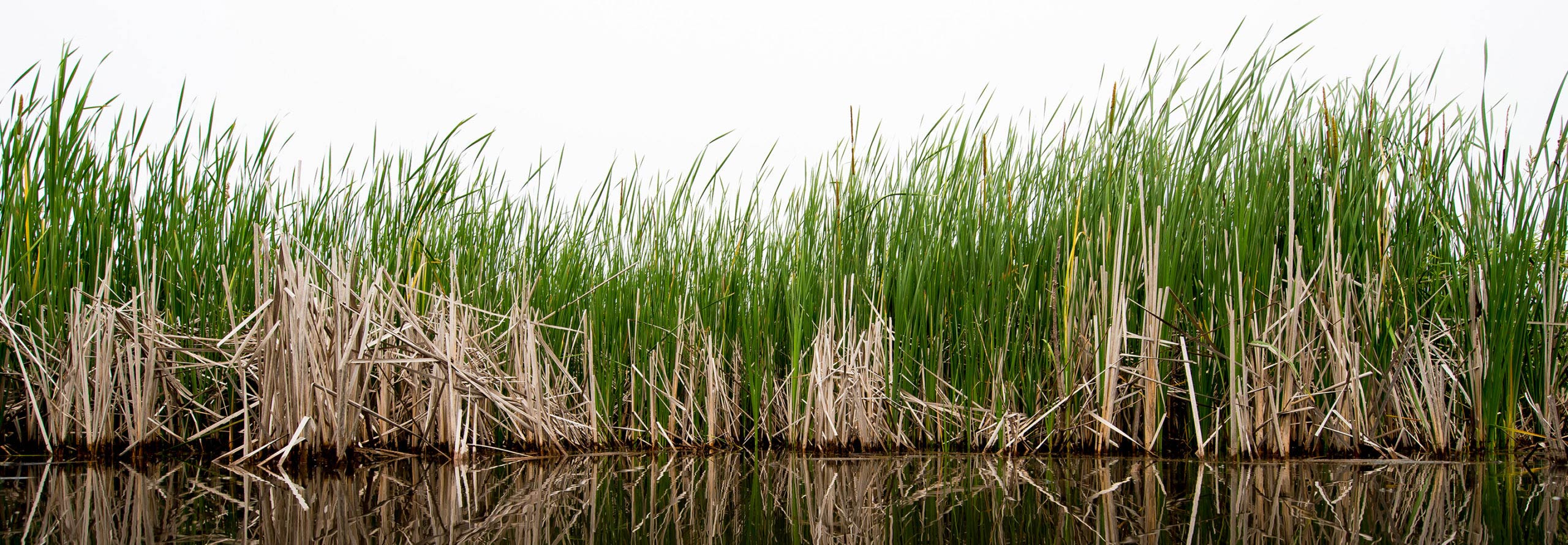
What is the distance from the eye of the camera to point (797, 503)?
204cm

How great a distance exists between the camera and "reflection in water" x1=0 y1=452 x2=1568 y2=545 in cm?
162

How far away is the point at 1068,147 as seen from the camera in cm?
352

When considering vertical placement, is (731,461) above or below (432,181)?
below

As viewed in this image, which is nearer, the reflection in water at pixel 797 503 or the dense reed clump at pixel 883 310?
the reflection in water at pixel 797 503

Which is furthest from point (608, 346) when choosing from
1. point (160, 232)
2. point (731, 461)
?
point (160, 232)

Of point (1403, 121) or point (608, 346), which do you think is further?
point (608, 346)

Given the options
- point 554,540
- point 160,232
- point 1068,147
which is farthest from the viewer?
point 1068,147

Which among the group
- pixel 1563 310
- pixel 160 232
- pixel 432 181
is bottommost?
pixel 1563 310

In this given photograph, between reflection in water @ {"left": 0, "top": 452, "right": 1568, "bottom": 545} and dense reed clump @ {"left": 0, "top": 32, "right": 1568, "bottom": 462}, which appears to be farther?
dense reed clump @ {"left": 0, "top": 32, "right": 1568, "bottom": 462}

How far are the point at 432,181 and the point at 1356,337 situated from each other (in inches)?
137

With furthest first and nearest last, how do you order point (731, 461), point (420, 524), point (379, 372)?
point (731, 461) < point (379, 372) < point (420, 524)

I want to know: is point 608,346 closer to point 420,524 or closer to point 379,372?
point 379,372

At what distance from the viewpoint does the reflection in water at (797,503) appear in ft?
5.31

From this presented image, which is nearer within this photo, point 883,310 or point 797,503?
point 797,503
